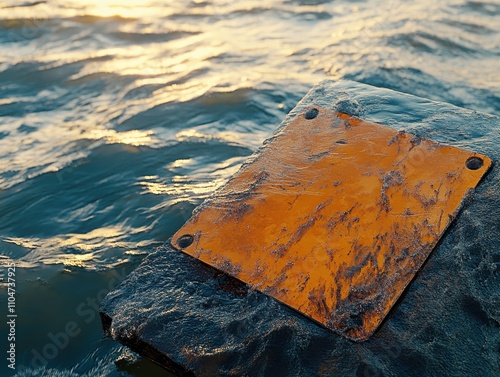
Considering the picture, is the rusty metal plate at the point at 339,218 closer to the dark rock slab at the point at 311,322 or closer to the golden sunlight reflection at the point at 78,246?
the dark rock slab at the point at 311,322

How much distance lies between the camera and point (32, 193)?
11.2 ft

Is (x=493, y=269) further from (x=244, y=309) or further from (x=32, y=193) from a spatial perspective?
(x=32, y=193)

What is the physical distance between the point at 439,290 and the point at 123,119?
2.78 meters

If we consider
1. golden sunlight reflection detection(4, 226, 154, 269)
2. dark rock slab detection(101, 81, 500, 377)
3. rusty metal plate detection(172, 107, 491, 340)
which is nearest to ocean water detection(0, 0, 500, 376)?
golden sunlight reflection detection(4, 226, 154, 269)

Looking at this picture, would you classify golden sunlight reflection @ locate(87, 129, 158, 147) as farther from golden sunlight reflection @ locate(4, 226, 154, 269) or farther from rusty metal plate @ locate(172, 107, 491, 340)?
rusty metal plate @ locate(172, 107, 491, 340)

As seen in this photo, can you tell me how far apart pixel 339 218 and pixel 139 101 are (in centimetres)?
260

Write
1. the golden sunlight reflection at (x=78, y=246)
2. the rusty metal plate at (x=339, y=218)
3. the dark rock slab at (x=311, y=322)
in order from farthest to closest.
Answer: the golden sunlight reflection at (x=78, y=246) → the rusty metal plate at (x=339, y=218) → the dark rock slab at (x=311, y=322)

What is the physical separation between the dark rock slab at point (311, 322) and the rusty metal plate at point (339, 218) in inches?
1.9

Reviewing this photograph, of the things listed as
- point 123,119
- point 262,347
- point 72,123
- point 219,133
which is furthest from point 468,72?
point 262,347

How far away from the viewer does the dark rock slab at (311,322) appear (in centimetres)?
182

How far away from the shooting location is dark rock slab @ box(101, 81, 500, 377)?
1817 millimetres

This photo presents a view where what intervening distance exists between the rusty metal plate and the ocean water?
1.95 feet

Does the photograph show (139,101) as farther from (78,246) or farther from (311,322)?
(311,322)

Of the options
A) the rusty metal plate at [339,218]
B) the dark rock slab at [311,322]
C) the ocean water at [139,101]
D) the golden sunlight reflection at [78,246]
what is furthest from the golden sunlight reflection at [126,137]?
the dark rock slab at [311,322]
